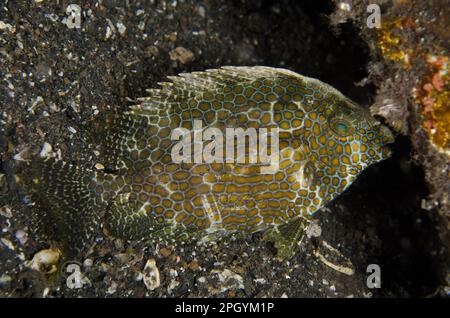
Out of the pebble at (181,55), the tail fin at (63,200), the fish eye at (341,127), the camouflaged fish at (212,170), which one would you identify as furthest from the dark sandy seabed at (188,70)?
the fish eye at (341,127)

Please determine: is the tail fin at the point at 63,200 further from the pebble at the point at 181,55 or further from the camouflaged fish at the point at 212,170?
the pebble at the point at 181,55

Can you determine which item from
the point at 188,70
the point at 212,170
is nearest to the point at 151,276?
the point at 212,170

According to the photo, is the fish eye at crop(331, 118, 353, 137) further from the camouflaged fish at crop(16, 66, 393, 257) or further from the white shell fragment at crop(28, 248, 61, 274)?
the white shell fragment at crop(28, 248, 61, 274)

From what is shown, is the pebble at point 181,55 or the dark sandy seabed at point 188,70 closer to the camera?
the dark sandy seabed at point 188,70

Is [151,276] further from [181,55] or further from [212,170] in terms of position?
[181,55]

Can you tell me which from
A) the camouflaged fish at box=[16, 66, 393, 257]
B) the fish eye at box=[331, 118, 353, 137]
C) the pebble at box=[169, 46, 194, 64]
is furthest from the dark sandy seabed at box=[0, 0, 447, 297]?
the fish eye at box=[331, 118, 353, 137]

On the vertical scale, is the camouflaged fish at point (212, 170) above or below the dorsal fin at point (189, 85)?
below
